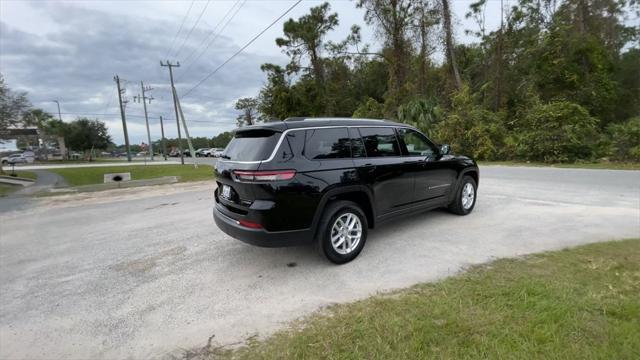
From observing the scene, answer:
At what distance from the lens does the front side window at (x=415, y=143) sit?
15.5ft

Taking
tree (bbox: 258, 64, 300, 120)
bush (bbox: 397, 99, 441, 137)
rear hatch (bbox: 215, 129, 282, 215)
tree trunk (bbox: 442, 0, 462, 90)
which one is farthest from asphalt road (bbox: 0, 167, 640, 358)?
tree (bbox: 258, 64, 300, 120)

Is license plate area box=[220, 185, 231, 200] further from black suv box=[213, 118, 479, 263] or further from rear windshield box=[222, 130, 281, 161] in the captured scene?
rear windshield box=[222, 130, 281, 161]

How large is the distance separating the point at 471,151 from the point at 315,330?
1681 cm

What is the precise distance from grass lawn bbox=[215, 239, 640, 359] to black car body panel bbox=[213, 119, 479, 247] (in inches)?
41.7

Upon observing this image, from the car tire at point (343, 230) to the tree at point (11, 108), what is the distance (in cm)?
2450

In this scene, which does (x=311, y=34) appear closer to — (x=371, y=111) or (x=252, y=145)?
(x=371, y=111)

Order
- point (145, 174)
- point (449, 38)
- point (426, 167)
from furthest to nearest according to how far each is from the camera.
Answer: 1. point (449, 38)
2. point (145, 174)
3. point (426, 167)

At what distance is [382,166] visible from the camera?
13.7ft

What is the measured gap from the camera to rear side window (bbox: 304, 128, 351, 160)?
3.62 metres

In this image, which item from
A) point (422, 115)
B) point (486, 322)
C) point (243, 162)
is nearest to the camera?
point (486, 322)

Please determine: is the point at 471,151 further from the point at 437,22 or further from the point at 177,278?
the point at 177,278

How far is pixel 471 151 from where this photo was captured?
55.9ft

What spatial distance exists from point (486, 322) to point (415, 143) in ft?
9.88

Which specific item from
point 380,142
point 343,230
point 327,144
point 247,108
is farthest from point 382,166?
point 247,108
